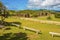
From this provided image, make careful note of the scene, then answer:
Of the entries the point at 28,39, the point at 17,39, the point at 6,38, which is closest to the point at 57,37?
the point at 28,39

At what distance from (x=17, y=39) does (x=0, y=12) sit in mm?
11357

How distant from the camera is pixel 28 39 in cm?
1730

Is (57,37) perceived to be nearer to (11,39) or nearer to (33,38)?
(33,38)

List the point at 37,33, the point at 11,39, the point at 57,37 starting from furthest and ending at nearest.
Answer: the point at 37,33, the point at 57,37, the point at 11,39

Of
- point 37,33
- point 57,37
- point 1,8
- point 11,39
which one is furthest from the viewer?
point 1,8

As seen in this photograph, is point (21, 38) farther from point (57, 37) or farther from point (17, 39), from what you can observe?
point (57, 37)

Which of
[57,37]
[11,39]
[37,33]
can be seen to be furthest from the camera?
[37,33]

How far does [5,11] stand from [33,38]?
12.3 meters

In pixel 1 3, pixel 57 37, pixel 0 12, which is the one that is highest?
pixel 1 3

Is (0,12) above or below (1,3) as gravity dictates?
below

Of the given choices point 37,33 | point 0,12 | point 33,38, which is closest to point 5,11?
point 0,12

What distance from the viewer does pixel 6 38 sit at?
1770 cm

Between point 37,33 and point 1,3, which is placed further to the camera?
point 1,3

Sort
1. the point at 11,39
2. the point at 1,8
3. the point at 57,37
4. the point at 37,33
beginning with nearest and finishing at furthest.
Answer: the point at 11,39 → the point at 57,37 → the point at 37,33 → the point at 1,8
